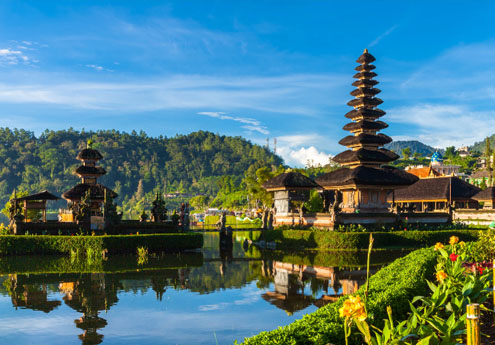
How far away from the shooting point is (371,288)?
40.8ft

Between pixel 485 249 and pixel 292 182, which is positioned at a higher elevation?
pixel 292 182

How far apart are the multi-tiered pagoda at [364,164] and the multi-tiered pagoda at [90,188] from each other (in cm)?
2049

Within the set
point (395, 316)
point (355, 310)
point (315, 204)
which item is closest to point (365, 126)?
point (315, 204)

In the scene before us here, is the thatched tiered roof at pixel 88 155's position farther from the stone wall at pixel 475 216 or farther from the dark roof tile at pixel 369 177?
the stone wall at pixel 475 216

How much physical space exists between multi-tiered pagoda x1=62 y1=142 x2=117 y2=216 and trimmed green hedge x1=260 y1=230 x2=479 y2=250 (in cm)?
1624

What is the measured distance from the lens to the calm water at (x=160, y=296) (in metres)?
14.3

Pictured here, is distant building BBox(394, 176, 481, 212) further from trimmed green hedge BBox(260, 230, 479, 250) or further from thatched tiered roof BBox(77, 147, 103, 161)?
thatched tiered roof BBox(77, 147, 103, 161)

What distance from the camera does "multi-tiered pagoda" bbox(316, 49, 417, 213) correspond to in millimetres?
44344

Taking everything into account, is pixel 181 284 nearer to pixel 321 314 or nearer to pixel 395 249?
pixel 321 314

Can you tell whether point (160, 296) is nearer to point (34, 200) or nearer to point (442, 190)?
point (34, 200)

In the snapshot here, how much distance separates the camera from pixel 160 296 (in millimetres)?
19406

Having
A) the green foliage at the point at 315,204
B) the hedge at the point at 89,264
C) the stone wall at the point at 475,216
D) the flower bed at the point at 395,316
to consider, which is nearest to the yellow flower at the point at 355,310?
the flower bed at the point at 395,316

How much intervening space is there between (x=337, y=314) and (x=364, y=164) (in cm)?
3916

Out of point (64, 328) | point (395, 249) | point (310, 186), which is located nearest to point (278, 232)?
point (310, 186)
